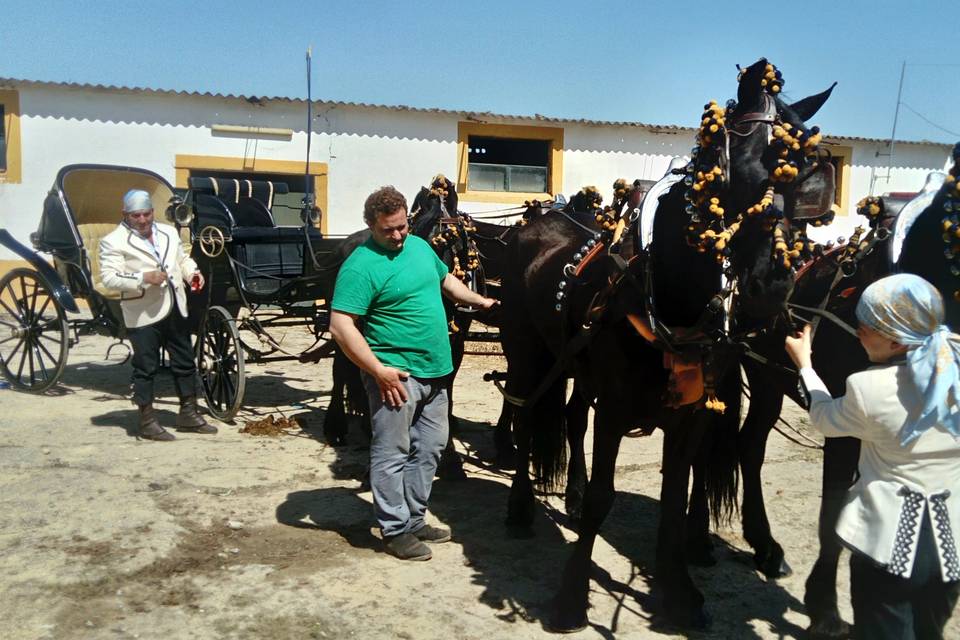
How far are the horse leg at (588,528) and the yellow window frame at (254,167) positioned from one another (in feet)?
36.0

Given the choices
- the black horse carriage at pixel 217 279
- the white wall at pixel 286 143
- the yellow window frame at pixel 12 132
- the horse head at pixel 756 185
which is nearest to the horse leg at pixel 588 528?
the horse head at pixel 756 185

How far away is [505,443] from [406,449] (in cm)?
191

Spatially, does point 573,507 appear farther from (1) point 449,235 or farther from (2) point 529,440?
(1) point 449,235

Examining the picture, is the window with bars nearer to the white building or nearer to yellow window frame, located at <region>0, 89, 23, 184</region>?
the white building

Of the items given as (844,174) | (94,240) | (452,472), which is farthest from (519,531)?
(844,174)

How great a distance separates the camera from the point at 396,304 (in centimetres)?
400

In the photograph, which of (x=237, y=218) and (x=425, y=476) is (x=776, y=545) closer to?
(x=425, y=476)

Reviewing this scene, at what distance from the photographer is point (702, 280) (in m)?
3.03

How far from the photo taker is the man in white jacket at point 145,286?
237 inches

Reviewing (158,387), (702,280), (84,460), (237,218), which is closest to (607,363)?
(702,280)

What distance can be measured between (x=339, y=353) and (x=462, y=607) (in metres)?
2.77

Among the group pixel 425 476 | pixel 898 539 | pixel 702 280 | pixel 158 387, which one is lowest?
pixel 158 387

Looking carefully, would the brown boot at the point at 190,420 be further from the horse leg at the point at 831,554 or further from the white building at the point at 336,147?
the white building at the point at 336,147

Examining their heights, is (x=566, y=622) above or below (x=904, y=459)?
below
